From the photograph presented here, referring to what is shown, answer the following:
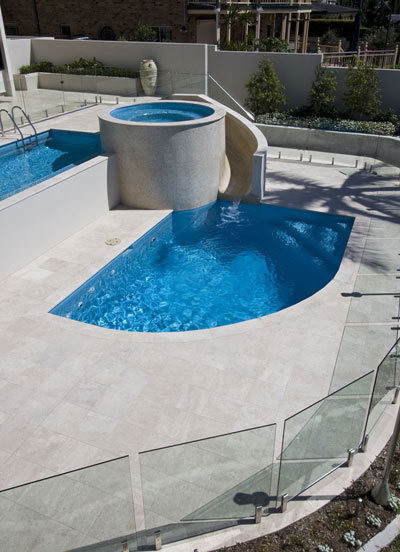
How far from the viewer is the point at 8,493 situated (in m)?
4.96

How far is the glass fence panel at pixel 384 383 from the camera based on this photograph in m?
6.88

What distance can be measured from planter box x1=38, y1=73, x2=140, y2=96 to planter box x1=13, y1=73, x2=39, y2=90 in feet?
1.22

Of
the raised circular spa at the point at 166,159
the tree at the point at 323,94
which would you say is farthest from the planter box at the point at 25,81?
the tree at the point at 323,94

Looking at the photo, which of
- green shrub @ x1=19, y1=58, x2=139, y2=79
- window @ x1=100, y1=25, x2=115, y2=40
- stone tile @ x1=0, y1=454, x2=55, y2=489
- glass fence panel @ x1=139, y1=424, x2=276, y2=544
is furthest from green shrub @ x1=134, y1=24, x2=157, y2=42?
A: glass fence panel @ x1=139, y1=424, x2=276, y2=544

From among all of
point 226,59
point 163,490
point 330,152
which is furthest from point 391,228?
point 226,59

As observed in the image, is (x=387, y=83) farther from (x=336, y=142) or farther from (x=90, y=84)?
(x=90, y=84)

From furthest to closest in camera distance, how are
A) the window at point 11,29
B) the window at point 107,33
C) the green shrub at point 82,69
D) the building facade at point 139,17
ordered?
the window at point 11,29 < the window at point 107,33 < the building facade at point 139,17 < the green shrub at point 82,69

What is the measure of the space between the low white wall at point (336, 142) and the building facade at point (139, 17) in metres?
12.3

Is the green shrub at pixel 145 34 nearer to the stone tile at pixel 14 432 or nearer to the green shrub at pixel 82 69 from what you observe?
the green shrub at pixel 82 69

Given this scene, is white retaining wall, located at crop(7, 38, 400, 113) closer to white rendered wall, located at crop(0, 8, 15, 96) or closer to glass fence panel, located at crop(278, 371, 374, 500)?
white rendered wall, located at crop(0, 8, 15, 96)

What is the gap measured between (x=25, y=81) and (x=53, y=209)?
1532 centimetres

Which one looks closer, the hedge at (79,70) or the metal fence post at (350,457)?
the metal fence post at (350,457)

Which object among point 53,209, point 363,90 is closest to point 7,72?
point 53,209

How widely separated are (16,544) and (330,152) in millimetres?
17196
